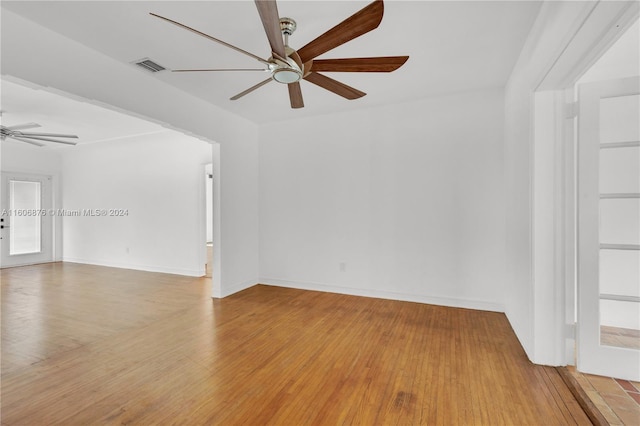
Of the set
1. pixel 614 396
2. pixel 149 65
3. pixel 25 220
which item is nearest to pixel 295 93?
pixel 149 65

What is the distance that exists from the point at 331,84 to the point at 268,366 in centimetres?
239

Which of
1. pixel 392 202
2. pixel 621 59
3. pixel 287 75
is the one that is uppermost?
pixel 621 59

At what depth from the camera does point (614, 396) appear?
6.20 feet

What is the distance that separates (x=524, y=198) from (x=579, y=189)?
459 millimetres

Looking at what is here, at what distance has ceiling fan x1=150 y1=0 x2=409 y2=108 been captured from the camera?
4.95 ft

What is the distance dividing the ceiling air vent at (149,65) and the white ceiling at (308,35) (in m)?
0.08

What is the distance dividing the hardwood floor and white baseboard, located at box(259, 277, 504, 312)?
0.13m

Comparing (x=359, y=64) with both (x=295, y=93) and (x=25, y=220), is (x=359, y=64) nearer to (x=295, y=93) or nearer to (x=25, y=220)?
(x=295, y=93)

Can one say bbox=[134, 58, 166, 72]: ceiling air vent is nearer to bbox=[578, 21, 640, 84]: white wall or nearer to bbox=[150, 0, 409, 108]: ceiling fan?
bbox=[150, 0, 409, 108]: ceiling fan

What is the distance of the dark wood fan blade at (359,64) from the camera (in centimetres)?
198

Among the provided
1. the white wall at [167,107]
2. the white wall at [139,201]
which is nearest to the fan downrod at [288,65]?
the white wall at [167,107]

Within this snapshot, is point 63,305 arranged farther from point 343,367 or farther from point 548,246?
point 548,246

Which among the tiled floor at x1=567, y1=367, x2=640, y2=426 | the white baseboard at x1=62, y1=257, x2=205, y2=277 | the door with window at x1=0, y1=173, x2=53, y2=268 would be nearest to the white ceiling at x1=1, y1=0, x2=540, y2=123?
the tiled floor at x1=567, y1=367, x2=640, y2=426

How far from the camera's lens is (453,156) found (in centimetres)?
369
